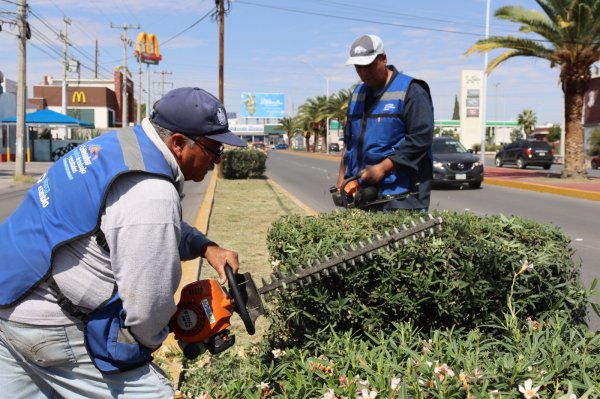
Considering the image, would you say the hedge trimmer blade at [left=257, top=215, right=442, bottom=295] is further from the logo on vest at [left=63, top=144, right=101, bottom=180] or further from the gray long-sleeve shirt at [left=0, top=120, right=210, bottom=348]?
the logo on vest at [left=63, top=144, right=101, bottom=180]

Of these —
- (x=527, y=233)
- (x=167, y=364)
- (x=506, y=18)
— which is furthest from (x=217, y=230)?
(x=506, y=18)

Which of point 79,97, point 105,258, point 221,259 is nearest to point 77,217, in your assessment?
point 105,258

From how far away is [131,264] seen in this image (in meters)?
1.73

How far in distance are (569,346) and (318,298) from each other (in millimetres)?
1049

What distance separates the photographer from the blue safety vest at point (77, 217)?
1791mm

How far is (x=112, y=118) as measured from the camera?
70062mm

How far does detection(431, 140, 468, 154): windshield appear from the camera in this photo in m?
A: 20.2

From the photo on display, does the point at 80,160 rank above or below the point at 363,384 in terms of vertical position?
above

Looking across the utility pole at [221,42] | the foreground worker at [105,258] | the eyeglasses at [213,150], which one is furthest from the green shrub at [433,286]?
the utility pole at [221,42]

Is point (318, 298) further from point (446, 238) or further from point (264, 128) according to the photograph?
point (264, 128)

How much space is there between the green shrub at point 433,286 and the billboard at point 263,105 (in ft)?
274

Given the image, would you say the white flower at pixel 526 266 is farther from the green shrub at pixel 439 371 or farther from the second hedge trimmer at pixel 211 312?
the second hedge trimmer at pixel 211 312

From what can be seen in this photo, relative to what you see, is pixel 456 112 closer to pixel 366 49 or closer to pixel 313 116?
pixel 313 116

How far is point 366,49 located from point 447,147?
17.7 meters
